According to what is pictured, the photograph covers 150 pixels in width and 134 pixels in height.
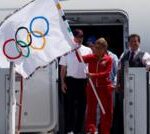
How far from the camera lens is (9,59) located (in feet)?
25.6

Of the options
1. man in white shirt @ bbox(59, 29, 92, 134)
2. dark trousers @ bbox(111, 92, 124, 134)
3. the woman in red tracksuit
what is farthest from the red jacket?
dark trousers @ bbox(111, 92, 124, 134)

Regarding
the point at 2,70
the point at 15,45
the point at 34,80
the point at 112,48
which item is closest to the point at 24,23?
the point at 15,45

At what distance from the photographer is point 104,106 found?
938 centimetres

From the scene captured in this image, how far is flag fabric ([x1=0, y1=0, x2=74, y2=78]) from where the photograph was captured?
25.6 feet

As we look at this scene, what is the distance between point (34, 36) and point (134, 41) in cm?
214

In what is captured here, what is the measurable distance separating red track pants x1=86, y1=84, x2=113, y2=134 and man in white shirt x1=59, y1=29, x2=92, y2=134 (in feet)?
1.64

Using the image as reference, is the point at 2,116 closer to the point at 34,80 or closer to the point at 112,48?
the point at 34,80

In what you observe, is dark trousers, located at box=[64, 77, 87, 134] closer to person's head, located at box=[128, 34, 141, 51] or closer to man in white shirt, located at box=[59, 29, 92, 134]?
man in white shirt, located at box=[59, 29, 92, 134]

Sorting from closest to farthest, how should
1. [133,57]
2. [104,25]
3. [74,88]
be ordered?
[133,57]
[74,88]
[104,25]

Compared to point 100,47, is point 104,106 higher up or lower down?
lower down

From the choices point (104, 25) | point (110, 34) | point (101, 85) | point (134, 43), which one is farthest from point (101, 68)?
point (110, 34)

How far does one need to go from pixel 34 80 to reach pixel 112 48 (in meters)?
2.79

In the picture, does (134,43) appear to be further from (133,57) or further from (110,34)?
(110,34)

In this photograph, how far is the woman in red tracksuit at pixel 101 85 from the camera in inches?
367
